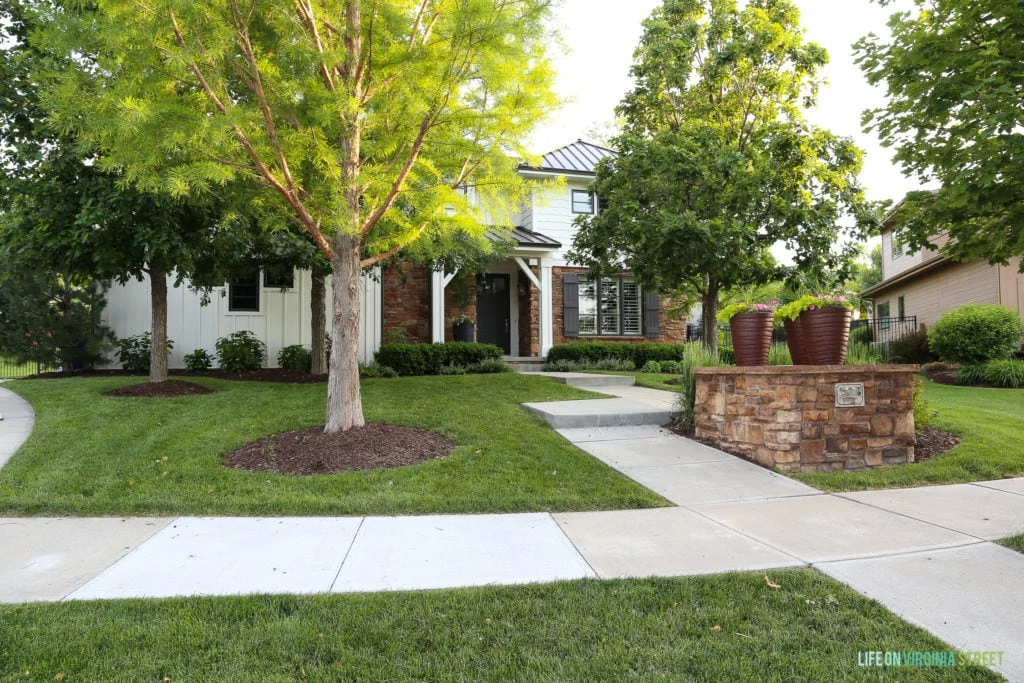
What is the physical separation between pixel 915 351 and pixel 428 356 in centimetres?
1233

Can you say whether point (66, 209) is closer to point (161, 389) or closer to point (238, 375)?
point (161, 389)

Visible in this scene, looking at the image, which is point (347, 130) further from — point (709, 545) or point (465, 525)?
point (709, 545)

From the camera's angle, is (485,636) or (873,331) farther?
(873,331)

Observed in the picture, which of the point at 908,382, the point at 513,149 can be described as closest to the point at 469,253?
the point at 513,149

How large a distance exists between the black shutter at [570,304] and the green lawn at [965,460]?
327 inches

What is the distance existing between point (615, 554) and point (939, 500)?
2.82 metres

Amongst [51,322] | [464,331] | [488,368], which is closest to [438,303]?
[464,331]

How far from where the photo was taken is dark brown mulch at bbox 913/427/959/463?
17.8 ft

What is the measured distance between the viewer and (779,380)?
5.20 metres

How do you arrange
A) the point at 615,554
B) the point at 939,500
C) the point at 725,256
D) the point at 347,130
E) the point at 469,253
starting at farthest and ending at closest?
the point at 469,253, the point at 725,256, the point at 347,130, the point at 939,500, the point at 615,554

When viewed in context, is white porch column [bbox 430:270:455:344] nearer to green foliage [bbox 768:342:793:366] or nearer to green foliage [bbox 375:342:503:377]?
green foliage [bbox 375:342:503:377]

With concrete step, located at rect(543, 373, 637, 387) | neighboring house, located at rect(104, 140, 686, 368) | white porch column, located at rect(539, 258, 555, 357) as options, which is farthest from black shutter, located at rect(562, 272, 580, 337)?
concrete step, located at rect(543, 373, 637, 387)

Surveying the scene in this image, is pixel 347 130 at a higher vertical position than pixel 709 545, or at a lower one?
higher

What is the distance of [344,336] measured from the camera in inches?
221
